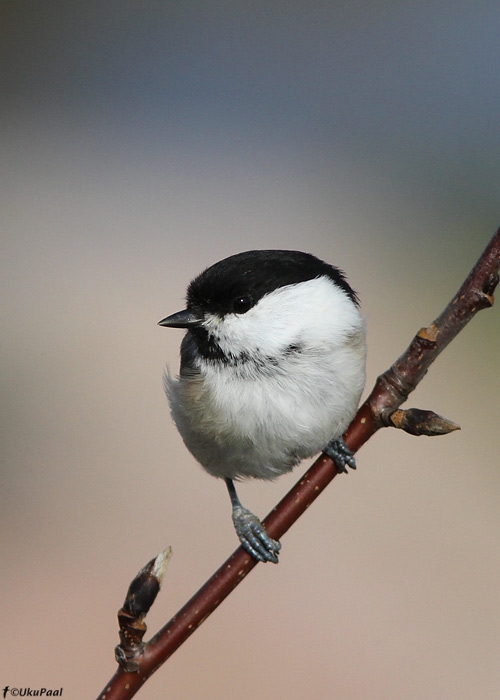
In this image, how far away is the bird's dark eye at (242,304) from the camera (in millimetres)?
1847

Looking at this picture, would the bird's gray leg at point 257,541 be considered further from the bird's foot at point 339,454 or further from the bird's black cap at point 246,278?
the bird's black cap at point 246,278

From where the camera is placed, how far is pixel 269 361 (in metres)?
1.80

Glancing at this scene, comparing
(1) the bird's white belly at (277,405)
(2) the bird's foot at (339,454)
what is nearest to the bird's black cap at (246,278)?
(1) the bird's white belly at (277,405)

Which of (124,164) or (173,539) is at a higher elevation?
(124,164)

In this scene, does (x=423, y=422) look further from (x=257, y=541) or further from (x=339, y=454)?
(x=257, y=541)

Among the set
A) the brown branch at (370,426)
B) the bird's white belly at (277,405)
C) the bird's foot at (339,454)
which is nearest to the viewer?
the brown branch at (370,426)

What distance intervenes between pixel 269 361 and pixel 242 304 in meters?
0.16

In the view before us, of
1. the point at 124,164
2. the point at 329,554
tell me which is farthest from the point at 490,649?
the point at 124,164

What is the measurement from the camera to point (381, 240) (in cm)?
532

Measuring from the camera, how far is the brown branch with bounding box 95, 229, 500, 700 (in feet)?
4.20

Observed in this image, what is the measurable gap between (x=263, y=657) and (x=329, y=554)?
615mm

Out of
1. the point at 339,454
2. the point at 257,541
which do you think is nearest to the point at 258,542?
the point at 257,541

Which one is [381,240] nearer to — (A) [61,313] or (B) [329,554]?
(A) [61,313]

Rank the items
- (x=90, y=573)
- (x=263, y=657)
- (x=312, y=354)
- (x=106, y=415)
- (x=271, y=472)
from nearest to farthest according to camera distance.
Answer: (x=312, y=354) < (x=271, y=472) < (x=263, y=657) < (x=90, y=573) < (x=106, y=415)
